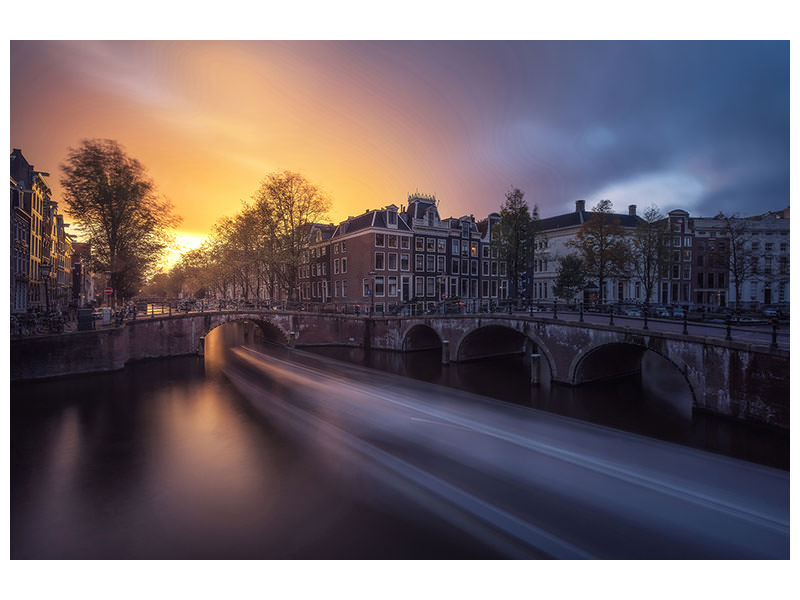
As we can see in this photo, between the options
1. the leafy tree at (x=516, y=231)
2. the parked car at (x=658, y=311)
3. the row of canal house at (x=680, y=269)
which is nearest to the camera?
the parked car at (x=658, y=311)

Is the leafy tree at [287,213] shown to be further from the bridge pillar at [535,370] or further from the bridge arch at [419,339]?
the bridge pillar at [535,370]

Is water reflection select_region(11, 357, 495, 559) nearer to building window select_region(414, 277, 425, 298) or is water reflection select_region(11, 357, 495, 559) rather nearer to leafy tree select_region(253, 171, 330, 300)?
leafy tree select_region(253, 171, 330, 300)

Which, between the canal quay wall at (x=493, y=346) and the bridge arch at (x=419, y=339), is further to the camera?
the bridge arch at (x=419, y=339)

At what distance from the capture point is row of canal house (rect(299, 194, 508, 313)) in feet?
117

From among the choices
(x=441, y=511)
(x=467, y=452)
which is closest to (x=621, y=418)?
(x=467, y=452)

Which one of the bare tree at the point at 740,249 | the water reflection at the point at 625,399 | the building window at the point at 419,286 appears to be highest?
the bare tree at the point at 740,249

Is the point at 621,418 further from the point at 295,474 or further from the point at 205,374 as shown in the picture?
the point at 205,374

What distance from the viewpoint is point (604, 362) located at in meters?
17.2

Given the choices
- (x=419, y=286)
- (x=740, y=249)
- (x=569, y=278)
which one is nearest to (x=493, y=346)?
(x=419, y=286)

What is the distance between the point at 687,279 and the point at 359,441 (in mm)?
47347

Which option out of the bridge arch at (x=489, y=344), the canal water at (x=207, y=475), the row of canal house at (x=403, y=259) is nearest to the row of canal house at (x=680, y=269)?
the row of canal house at (x=403, y=259)

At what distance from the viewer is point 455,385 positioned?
1784cm

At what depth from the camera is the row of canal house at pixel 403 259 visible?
35.5 metres

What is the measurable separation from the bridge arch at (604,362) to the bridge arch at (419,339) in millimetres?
11130
